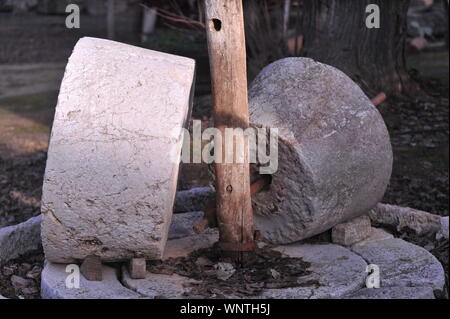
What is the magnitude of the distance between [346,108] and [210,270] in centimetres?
102

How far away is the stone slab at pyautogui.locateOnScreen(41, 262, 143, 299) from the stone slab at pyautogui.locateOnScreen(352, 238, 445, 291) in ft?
3.73

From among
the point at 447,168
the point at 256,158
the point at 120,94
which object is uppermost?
the point at 120,94

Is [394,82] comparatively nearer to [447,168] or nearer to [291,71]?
[447,168]

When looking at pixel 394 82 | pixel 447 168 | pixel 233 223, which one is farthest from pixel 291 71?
pixel 394 82

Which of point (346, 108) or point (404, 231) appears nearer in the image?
point (346, 108)

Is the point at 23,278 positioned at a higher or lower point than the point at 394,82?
lower

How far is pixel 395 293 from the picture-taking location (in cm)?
326

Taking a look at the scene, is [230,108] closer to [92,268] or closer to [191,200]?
[92,268]

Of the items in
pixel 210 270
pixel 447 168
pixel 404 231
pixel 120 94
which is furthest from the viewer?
pixel 447 168

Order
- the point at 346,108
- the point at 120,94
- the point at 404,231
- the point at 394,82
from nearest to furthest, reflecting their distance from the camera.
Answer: the point at 120,94
the point at 346,108
the point at 404,231
the point at 394,82

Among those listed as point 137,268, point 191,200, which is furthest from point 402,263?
point 191,200

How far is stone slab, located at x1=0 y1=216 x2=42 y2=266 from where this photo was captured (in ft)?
12.5

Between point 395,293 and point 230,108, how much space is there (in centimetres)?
106

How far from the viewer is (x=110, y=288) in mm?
3285
